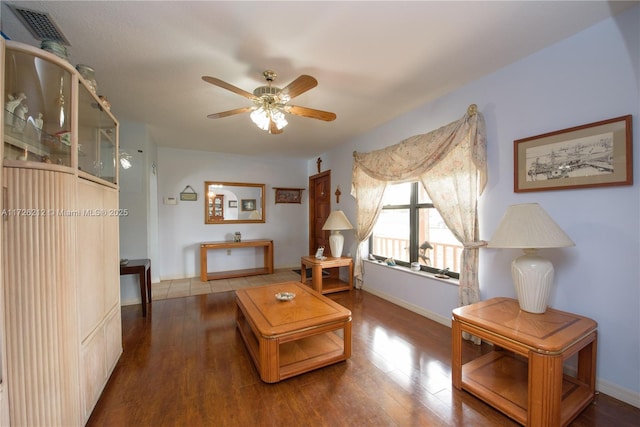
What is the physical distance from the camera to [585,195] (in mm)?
1681

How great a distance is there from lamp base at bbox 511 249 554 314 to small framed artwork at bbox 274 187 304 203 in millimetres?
4408

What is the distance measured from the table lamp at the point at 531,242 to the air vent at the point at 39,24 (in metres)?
3.20

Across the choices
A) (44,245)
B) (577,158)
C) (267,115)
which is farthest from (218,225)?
(577,158)

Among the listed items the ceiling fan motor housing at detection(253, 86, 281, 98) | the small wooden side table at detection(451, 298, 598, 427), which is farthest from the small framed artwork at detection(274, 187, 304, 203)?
the small wooden side table at detection(451, 298, 598, 427)

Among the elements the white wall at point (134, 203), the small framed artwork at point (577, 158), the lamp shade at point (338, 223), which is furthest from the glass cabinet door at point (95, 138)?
the small framed artwork at point (577, 158)

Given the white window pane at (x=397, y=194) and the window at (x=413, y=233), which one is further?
the white window pane at (x=397, y=194)

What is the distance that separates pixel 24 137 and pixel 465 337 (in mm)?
3457

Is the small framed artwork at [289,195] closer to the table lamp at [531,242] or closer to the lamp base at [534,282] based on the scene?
the table lamp at [531,242]

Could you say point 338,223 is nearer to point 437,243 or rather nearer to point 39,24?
point 437,243

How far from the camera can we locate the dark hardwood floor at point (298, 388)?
1.42 meters

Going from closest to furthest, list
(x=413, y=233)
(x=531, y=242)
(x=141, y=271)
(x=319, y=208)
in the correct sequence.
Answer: (x=531, y=242) → (x=141, y=271) → (x=413, y=233) → (x=319, y=208)

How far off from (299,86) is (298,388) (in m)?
2.11

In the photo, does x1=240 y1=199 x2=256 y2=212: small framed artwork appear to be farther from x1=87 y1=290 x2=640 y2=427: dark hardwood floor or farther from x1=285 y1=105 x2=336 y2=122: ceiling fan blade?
x1=285 y1=105 x2=336 y2=122: ceiling fan blade

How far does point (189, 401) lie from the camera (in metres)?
1.57
